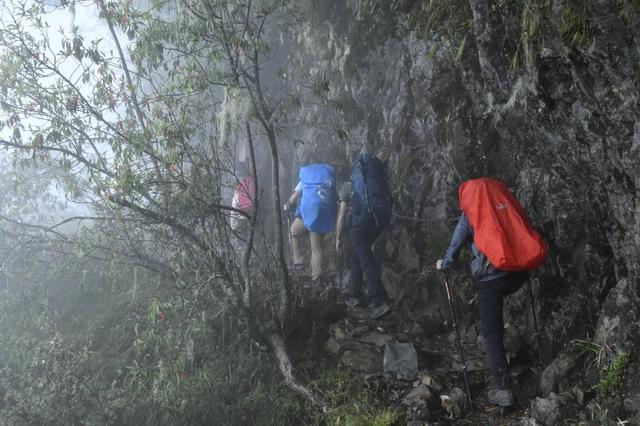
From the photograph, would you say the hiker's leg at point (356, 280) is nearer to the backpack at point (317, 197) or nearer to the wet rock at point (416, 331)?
the backpack at point (317, 197)

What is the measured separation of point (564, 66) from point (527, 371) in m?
3.66

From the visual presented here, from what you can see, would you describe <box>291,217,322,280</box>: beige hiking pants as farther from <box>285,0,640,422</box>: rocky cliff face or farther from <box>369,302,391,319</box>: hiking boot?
<box>369,302,391,319</box>: hiking boot

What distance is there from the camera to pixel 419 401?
5484 mm

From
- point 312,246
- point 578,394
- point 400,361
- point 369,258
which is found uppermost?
point 312,246

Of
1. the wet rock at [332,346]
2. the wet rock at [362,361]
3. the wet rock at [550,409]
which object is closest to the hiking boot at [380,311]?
the wet rock at [332,346]

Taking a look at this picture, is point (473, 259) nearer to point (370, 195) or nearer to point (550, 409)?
point (550, 409)

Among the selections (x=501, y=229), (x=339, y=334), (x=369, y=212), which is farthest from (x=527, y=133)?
(x=339, y=334)

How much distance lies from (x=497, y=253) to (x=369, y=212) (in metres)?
2.97

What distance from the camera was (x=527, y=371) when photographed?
5.84 m

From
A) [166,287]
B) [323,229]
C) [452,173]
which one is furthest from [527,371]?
[166,287]

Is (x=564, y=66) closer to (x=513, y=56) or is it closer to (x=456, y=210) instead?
(x=513, y=56)

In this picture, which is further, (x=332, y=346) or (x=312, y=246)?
(x=312, y=246)

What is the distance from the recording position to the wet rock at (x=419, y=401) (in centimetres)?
534

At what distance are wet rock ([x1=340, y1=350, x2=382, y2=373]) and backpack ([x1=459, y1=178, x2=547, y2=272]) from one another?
240cm
